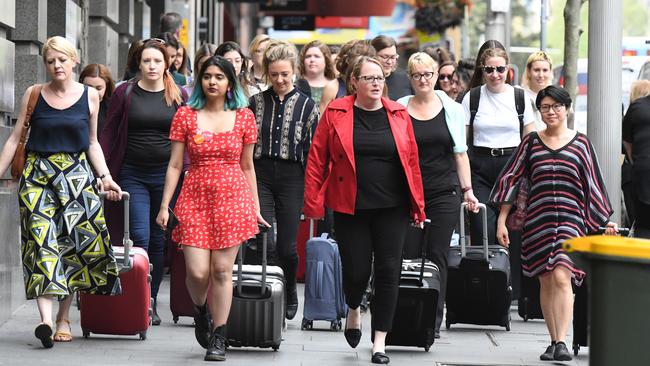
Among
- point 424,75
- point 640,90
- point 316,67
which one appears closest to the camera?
point 424,75

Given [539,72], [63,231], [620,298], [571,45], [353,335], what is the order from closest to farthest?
[620,298]
[353,335]
[63,231]
[539,72]
[571,45]

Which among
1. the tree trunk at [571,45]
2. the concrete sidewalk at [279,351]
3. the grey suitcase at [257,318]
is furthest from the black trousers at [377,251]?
the tree trunk at [571,45]

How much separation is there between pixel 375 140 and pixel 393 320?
3.87 feet

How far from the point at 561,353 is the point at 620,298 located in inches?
136

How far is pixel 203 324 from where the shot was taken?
9195 millimetres

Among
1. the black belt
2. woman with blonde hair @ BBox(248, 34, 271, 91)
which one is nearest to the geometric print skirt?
woman with blonde hair @ BBox(248, 34, 271, 91)

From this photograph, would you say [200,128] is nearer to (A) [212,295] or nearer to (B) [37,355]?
(A) [212,295]

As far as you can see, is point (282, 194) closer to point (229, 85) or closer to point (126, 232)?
point (126, 232)

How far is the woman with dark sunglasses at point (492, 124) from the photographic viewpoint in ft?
38.4

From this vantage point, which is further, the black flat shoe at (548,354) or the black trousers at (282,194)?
the black trousers at (282,194)

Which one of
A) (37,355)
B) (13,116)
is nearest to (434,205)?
(37,355)

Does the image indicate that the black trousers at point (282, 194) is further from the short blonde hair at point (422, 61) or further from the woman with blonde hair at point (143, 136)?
the short blonde hair at point (422, 61)

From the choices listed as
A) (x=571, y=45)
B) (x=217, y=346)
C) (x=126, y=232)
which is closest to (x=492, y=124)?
(x=126, y=232)

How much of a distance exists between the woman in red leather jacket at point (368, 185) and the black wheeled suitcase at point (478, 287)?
1.69 meters
